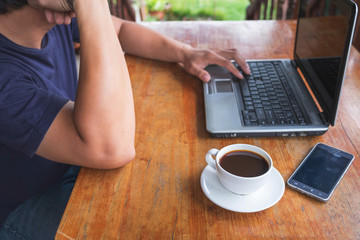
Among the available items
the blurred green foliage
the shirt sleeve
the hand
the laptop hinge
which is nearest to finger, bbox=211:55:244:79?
the hand

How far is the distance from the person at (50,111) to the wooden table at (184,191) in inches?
2.9

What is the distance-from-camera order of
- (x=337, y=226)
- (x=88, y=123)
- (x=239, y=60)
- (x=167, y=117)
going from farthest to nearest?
(x=239, y=60) < (x=167, y=117) < (x=88, y=123) < (x=337, y=226)

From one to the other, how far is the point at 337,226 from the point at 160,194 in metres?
0.36

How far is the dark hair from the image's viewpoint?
0.86m

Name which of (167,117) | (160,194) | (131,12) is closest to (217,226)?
(160,194)

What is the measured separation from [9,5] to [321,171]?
0.87m

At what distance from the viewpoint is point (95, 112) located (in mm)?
786

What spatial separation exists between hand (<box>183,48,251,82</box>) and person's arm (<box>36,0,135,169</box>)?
39 centimetres

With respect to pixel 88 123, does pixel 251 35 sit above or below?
below

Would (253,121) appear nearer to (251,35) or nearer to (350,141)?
(350,141)

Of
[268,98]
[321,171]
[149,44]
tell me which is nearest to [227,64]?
[268,98]

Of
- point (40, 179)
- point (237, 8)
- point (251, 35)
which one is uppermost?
point (251, 35)

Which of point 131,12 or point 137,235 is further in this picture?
point 131,12

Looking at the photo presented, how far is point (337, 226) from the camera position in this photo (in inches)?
26.3
